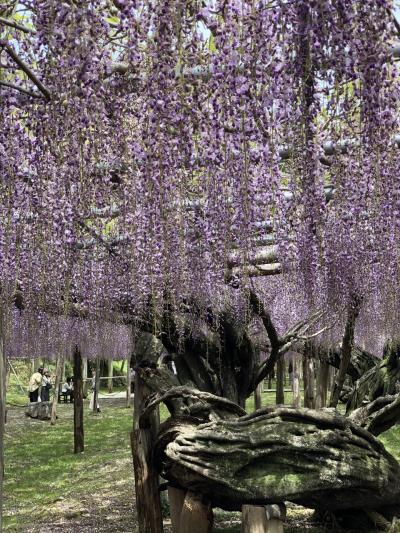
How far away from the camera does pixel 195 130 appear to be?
332 centimetres

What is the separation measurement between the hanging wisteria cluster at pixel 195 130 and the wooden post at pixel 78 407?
5056mm

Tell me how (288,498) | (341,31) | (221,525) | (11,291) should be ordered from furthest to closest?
(221,525) < (11,291) < (288,498) < (341,31)

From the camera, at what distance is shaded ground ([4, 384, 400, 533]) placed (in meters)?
6.57

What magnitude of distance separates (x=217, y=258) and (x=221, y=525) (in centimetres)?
280

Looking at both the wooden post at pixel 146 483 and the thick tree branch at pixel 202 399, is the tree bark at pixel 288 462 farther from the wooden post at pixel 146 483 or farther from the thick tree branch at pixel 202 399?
the wooden post at pixel 146 483

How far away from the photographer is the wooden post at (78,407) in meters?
11.0

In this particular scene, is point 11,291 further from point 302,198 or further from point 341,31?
point 341,31

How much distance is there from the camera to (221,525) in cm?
642

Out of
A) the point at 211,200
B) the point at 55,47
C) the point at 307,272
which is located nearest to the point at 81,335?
the point at 307,272

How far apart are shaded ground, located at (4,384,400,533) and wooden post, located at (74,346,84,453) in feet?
0.67

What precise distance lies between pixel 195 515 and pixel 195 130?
286 centimetres

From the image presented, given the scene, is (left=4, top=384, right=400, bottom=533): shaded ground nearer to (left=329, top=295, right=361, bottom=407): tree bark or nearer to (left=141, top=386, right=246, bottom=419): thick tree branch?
(left=141, top=386, right=246, bottom=419): thick tree branch

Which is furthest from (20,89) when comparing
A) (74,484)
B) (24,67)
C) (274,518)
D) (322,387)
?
(322,387)

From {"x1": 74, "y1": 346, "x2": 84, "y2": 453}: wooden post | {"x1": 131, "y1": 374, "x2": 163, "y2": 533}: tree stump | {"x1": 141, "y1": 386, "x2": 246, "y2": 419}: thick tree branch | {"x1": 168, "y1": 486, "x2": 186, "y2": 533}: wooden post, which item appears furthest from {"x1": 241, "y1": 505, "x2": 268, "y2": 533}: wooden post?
{"x1": 74, "y1": 346, "x2": 84, "y2": 453}: wooden post
